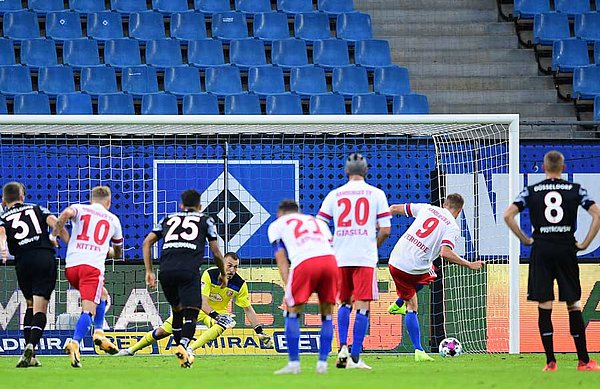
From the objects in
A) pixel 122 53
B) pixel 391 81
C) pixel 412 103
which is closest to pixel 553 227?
pixel 412 103

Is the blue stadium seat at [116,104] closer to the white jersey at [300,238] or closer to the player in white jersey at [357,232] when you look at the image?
the player in white jersey at [357,232]

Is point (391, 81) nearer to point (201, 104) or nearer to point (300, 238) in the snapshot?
point (201, 104)

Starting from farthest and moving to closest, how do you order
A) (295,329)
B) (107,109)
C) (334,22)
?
(334,22), (107,109), (295,329)

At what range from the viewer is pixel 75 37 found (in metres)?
20.2

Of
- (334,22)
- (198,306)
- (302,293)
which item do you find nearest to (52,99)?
(334,22)

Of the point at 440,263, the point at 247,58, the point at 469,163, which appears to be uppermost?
the point at 247,58

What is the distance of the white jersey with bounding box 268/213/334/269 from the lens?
10.1m

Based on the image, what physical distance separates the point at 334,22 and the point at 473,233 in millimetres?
6517

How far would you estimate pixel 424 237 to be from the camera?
1352cm

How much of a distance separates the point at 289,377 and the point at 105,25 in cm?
1189

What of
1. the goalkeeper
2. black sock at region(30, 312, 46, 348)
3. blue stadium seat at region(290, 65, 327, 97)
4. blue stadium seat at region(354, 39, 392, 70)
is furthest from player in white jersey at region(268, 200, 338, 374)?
blue stadium seat at region(354, 39, 392, 70)

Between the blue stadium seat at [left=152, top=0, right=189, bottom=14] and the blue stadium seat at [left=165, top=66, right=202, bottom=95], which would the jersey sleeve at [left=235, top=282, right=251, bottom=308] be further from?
the blue stadium seat at [left=152, top=0, right=189, bottom=14]

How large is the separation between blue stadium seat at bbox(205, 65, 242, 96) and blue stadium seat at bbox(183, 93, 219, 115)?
629mm

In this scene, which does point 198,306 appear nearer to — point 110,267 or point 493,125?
point 110,267
